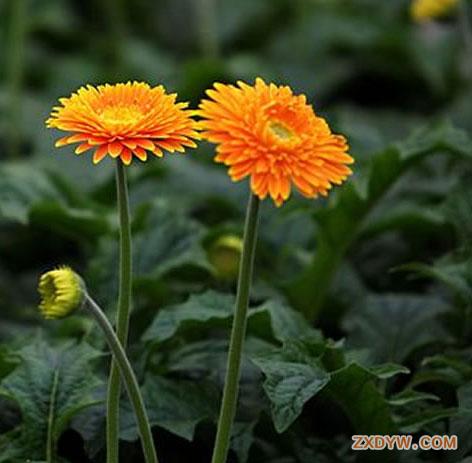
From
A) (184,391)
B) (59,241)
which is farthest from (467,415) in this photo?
(59,241)

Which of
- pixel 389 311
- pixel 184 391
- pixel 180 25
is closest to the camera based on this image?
pixel 184 391

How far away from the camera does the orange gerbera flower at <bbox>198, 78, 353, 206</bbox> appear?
3.36ft

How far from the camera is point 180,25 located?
3.51 meters

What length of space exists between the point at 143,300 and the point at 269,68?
1.47 meters

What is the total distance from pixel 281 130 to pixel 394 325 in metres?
0.67

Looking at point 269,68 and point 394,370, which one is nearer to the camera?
point 394,370

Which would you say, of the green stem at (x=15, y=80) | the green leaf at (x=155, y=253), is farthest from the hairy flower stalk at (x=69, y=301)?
the green stem at (x=15, y=80)

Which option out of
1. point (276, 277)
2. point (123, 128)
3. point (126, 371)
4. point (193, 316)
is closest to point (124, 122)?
point (123, 128)

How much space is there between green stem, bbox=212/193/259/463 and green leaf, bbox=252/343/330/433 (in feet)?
0.19

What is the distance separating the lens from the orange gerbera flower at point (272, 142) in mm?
1025

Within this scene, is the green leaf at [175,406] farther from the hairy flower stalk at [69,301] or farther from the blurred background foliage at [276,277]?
the hairy flower stalk at [69,301]

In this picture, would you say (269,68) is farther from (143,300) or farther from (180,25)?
(143,300)

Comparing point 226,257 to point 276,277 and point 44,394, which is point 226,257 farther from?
point 44,394

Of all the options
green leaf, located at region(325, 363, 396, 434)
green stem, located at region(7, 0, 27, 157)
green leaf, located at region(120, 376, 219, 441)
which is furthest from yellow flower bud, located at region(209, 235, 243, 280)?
green stem, located at region(7, 0, 27, 157)
